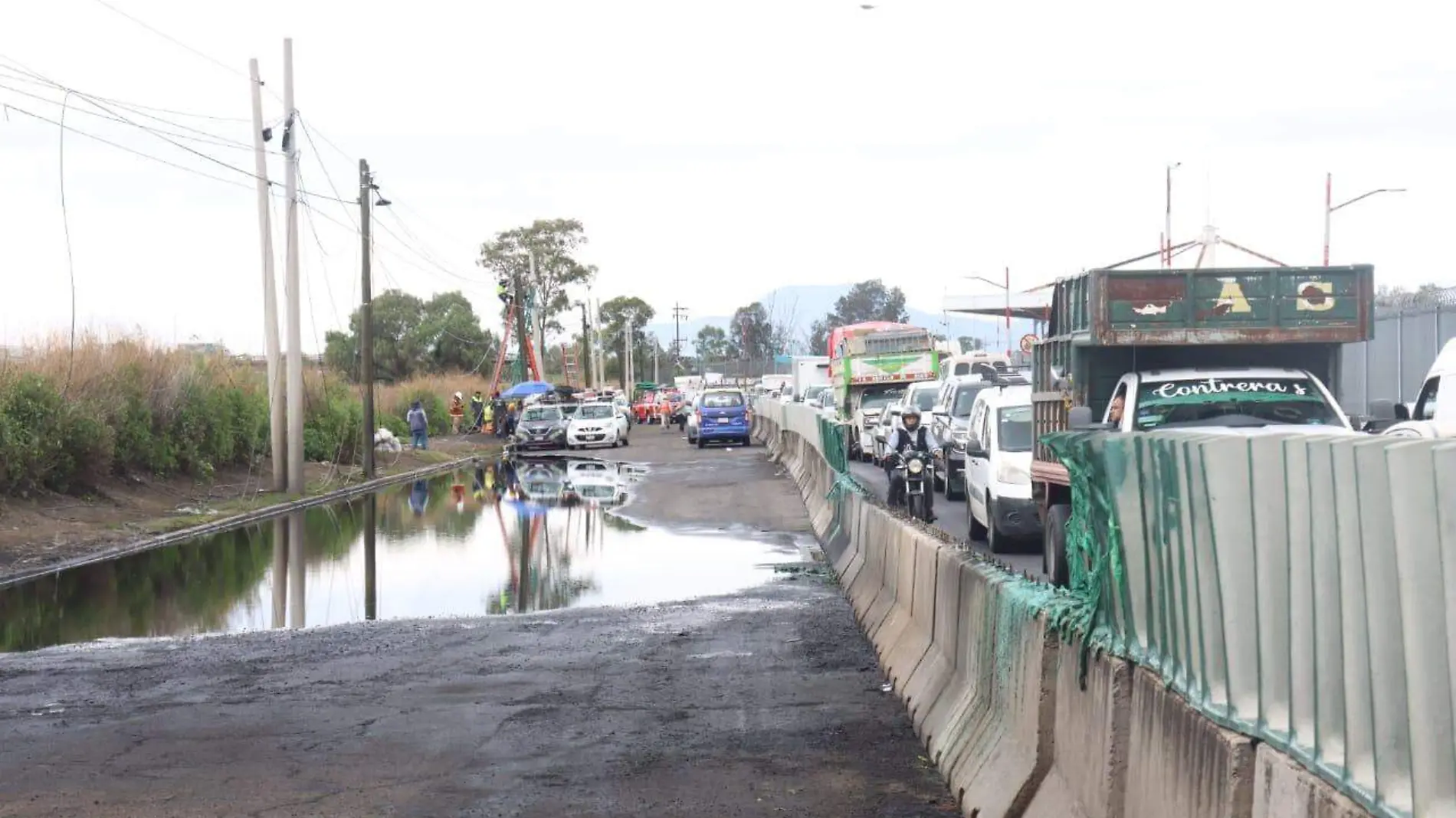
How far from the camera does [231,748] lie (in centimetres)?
902

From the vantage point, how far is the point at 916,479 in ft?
66.0

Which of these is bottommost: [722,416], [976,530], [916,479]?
[976,530]

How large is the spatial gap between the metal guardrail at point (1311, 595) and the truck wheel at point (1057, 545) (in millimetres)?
6791

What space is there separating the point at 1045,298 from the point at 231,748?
69.2m

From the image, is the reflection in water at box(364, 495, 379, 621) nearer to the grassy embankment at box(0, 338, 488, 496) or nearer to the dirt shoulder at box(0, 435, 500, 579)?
the dirt shoulder at box(0, 435, 500, 579)

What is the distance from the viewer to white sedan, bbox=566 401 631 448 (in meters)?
55.4

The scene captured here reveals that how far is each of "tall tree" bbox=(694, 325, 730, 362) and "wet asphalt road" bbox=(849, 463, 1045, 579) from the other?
496 feet

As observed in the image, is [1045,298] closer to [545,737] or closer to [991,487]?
[991,487]

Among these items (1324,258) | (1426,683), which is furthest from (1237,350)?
(1324,258)

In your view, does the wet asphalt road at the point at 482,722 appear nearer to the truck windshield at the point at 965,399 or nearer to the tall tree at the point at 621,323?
the truck windshield at the point at 965,399

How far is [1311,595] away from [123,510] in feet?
85.3

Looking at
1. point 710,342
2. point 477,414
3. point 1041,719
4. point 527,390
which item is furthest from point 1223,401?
point 710,342

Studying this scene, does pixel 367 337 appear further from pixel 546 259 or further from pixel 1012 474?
pixel 546 259

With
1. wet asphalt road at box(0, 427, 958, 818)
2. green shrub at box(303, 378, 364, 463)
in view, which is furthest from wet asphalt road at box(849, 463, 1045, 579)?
green shrub at box(303, 378, 364, 463)
